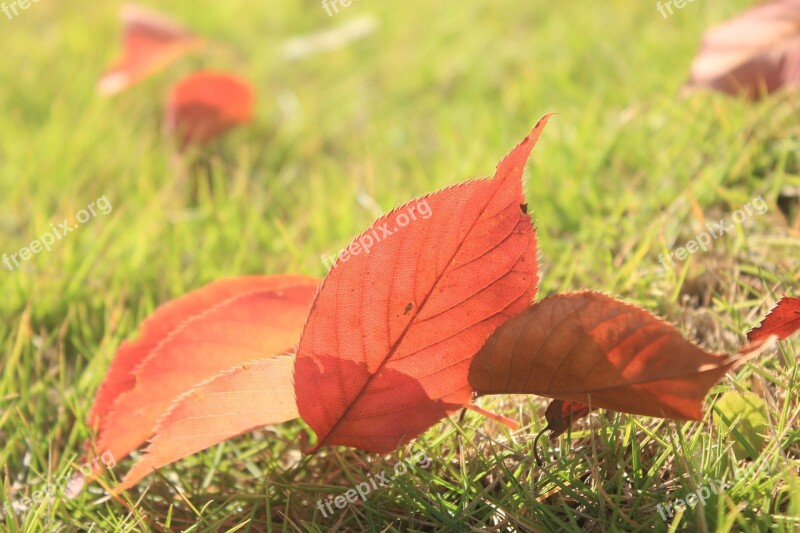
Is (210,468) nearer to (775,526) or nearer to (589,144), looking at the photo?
(775,526)

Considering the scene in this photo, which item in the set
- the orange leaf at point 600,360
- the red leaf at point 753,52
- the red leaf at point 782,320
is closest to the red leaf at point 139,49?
the red leaf at point 753,52

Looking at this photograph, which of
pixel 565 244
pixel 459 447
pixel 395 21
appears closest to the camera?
pixel 459 447

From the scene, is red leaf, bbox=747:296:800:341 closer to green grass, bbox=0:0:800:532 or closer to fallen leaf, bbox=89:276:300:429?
green grass, bbox=0:0:800:532

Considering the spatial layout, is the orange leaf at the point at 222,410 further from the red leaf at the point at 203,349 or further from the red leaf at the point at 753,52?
the red leaf at the point at 753,52

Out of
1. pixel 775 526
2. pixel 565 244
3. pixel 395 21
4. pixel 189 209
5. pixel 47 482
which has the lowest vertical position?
pixel 775 526

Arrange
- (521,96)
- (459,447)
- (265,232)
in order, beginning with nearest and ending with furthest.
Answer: (459,447) → (265,232) → (521,96)

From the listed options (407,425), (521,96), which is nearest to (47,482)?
(407,425)

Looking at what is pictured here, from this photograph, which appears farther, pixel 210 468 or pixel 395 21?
pixel 395 21
